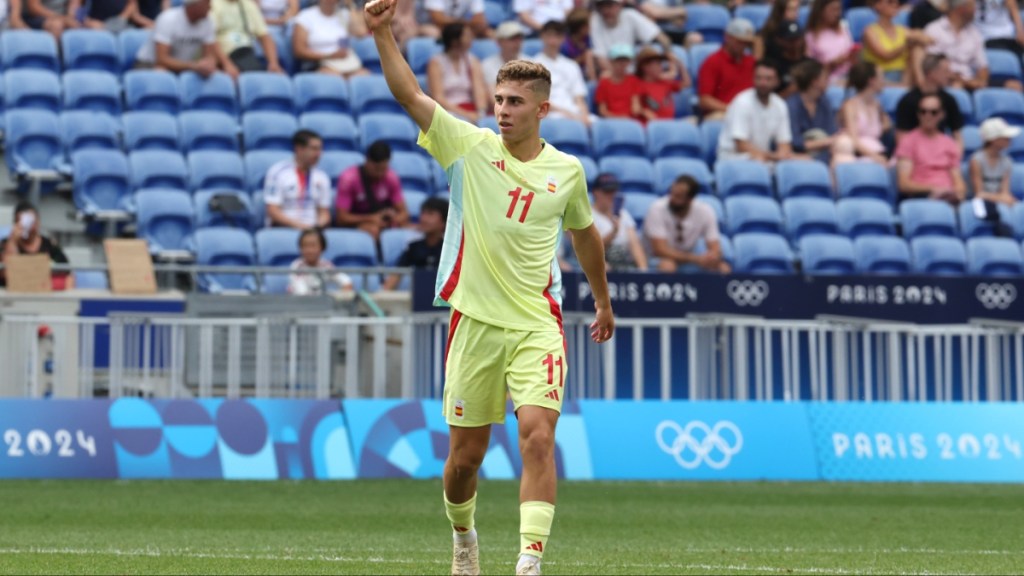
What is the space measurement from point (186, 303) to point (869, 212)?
8.04 meters

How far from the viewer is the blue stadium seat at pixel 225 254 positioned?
55.0ft

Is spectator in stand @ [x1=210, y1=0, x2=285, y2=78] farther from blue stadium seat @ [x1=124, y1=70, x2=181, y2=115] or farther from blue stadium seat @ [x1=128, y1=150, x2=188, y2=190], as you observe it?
blue stadium seat @ [x1=128, y1=150, x2=188, y2=190]

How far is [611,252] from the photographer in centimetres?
1728

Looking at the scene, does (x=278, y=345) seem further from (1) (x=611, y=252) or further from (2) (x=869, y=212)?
(2) (x=869, y=212)

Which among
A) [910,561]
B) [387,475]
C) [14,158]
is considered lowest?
[387,475]

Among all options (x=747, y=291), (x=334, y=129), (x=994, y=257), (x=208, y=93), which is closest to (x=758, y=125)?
(x=994, y=257)

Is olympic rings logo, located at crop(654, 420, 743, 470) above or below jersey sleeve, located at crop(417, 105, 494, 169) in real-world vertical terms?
below

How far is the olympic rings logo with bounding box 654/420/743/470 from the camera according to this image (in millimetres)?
15188

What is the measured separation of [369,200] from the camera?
58.3ft

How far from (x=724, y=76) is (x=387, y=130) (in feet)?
14.1

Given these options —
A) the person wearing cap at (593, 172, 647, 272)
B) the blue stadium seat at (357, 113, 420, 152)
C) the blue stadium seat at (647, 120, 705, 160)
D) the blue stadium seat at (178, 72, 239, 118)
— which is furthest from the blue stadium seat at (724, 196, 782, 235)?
the blue stadium seat at (178, 72, 239, 118)

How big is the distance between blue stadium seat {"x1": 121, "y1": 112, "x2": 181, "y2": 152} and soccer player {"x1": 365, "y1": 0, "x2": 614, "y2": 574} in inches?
449

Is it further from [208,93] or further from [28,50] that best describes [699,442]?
[28,50]

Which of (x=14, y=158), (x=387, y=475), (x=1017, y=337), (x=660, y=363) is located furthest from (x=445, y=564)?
(x=14, y=158)
